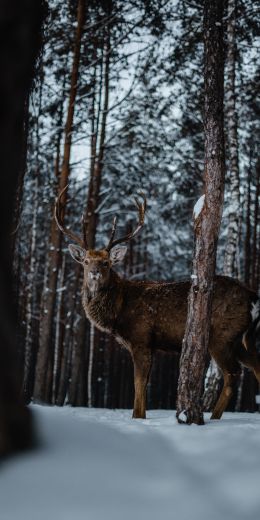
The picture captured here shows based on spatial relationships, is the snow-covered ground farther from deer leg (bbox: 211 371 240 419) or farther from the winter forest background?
the winter forest background

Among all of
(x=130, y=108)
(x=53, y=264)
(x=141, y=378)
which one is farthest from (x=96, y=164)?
(x=141, y=378)

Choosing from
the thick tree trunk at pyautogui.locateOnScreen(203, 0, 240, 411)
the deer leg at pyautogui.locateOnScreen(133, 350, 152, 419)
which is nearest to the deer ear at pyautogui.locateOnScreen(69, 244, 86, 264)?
the deer leg at pyautogui.locateOnScreen(133, 350, 152, 419)

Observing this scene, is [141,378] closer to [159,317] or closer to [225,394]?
[159,317]

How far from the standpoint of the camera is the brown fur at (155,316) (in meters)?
7.55

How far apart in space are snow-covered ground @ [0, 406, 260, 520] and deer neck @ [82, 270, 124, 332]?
4.90 meters

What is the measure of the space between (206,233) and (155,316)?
2.58 m

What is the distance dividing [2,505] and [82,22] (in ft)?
45.4

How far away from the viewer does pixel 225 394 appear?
24.0ft

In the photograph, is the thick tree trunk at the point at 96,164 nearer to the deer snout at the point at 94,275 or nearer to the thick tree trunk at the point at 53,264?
the thick tree trunk at the point at 53,264

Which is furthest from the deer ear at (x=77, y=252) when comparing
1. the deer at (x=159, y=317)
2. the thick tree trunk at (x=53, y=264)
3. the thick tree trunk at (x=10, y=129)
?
the thick tree trunk at (x=10, y=129)

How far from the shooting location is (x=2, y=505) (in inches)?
78.3

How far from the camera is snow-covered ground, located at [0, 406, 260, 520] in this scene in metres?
A: 2.06

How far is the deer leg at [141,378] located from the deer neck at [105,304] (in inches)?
24.9

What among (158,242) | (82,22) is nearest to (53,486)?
(82,22)
